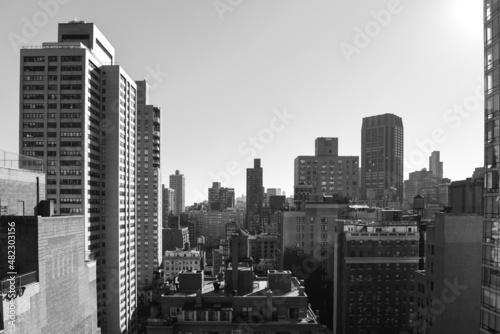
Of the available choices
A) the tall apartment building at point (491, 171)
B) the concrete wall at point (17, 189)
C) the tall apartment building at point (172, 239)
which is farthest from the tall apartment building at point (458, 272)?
the tall apartment building at point (172, 239)

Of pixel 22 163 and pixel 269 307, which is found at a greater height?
pixel 22 163

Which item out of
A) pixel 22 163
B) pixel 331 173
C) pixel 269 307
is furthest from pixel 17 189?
pixel 331 173

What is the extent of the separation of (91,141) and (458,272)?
2439 inches

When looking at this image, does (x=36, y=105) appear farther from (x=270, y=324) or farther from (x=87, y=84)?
(x=270, y=324)

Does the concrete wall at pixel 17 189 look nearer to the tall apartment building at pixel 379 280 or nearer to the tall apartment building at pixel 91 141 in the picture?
the tall apartment building at pixel 91 141

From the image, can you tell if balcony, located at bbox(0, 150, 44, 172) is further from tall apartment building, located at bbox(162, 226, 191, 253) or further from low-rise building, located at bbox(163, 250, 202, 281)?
tall apartment building, located at bbox(162, 226, 191, 253)

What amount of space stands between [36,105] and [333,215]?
68.8 m

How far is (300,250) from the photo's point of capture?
91750 mm

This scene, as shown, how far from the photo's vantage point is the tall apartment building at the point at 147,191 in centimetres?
11331

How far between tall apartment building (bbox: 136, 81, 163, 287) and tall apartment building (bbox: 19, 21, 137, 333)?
3013 centimetres

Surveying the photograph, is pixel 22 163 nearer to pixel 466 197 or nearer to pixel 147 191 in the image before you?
pixel 466 197

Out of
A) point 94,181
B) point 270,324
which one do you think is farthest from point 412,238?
point 94,181

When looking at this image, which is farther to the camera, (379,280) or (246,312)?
(379,280)

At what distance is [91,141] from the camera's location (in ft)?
227
